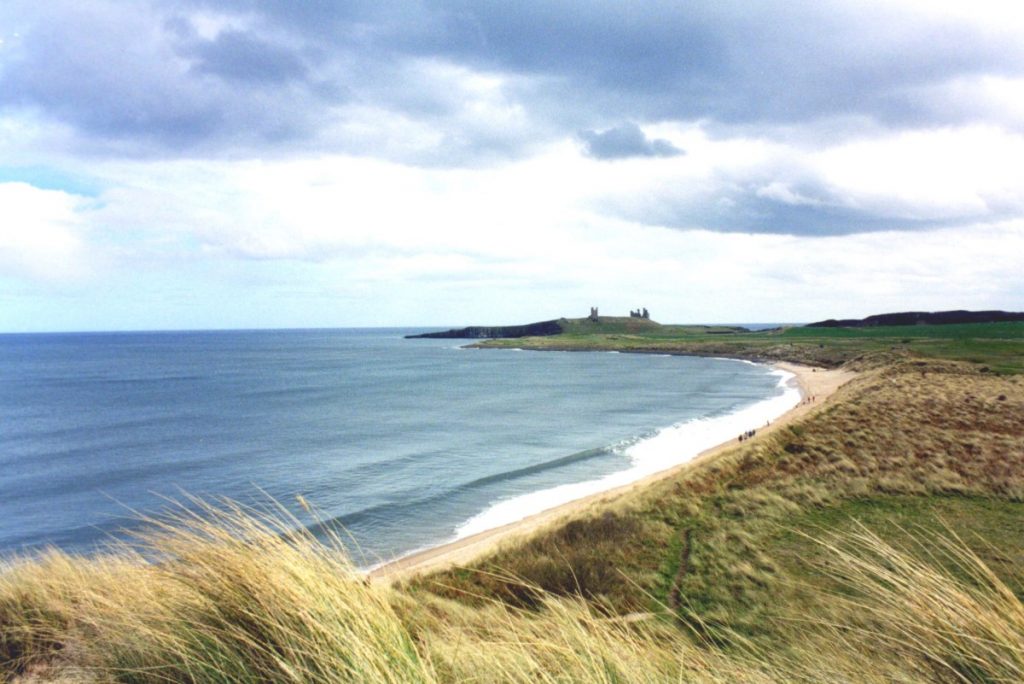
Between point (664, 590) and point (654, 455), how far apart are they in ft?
69.7

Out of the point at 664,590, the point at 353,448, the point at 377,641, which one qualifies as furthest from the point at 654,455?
the point at 377,641

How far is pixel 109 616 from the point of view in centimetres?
454

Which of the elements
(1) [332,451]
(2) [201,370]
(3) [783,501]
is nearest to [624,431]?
(1) [332,451]

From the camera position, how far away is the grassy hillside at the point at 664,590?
3.41m

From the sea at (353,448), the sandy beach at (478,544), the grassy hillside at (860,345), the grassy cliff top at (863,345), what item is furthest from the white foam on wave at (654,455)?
the grassy cliff top at (863,345)

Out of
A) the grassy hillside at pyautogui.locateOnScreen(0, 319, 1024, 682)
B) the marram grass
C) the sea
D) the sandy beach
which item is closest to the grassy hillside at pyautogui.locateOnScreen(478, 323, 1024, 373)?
the sea

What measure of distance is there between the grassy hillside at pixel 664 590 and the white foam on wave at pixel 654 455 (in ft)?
15.3

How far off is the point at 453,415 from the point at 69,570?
145 ft

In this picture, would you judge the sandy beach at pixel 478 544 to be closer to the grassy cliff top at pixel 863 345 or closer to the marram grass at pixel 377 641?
the marram grass at pixel 377 641

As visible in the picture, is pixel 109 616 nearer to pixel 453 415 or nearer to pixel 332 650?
pixel 332 650

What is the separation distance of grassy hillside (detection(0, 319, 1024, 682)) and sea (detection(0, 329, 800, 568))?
37.9 inches

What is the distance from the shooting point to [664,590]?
12.5 m

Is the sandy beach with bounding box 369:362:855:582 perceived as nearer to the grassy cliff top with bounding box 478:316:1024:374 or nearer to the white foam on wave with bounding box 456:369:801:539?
the white foam on wave with bounding box 456:369:801:539

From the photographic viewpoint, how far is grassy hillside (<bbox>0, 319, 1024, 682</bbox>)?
134 inches
